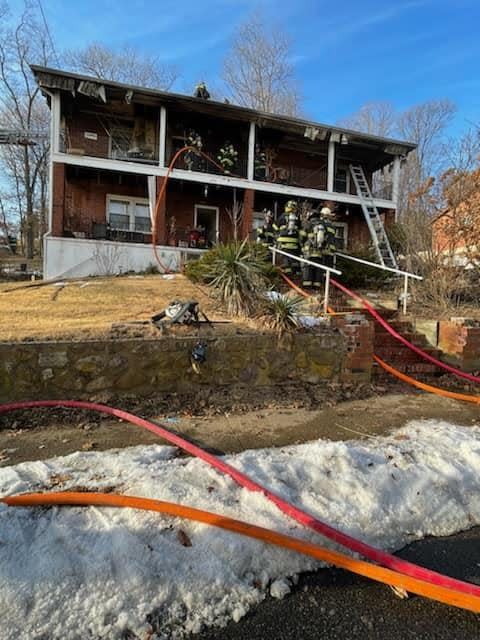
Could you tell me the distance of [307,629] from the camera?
156 centimetres

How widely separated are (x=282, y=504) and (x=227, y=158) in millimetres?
14577

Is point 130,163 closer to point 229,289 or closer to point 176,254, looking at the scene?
point 176,254

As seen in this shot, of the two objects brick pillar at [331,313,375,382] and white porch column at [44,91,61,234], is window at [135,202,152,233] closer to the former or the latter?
white porch column at [44,91,61,234]

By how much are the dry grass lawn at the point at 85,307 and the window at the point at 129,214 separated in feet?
24.0

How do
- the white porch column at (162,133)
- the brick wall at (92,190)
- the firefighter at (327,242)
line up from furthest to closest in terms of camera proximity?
1. the brick wall at (92,190)
2. the white porch column at (162,133)
3. the firefighter at (327,242)

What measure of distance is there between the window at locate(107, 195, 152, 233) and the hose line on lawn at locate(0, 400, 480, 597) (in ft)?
39.8

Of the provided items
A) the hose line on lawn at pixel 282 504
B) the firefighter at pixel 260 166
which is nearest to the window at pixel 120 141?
the firefighter at pixel 260 166

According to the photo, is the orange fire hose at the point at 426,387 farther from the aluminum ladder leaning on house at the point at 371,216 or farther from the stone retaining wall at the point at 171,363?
the aluminum ladder leaning on house at the point at 371,216

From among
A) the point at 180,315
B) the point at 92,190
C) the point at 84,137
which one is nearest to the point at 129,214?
the point at 92,190

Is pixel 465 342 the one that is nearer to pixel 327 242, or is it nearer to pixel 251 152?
pixel 327 242

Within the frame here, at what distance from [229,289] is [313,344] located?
1643mm

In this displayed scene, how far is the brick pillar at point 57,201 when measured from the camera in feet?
41.4

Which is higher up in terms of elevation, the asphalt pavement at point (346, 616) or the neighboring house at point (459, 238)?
the neighboring house at point (459, 238)

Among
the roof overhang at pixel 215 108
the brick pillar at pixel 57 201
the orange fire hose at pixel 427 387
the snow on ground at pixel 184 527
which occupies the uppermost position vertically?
the roof overhang at pixel 215 108
